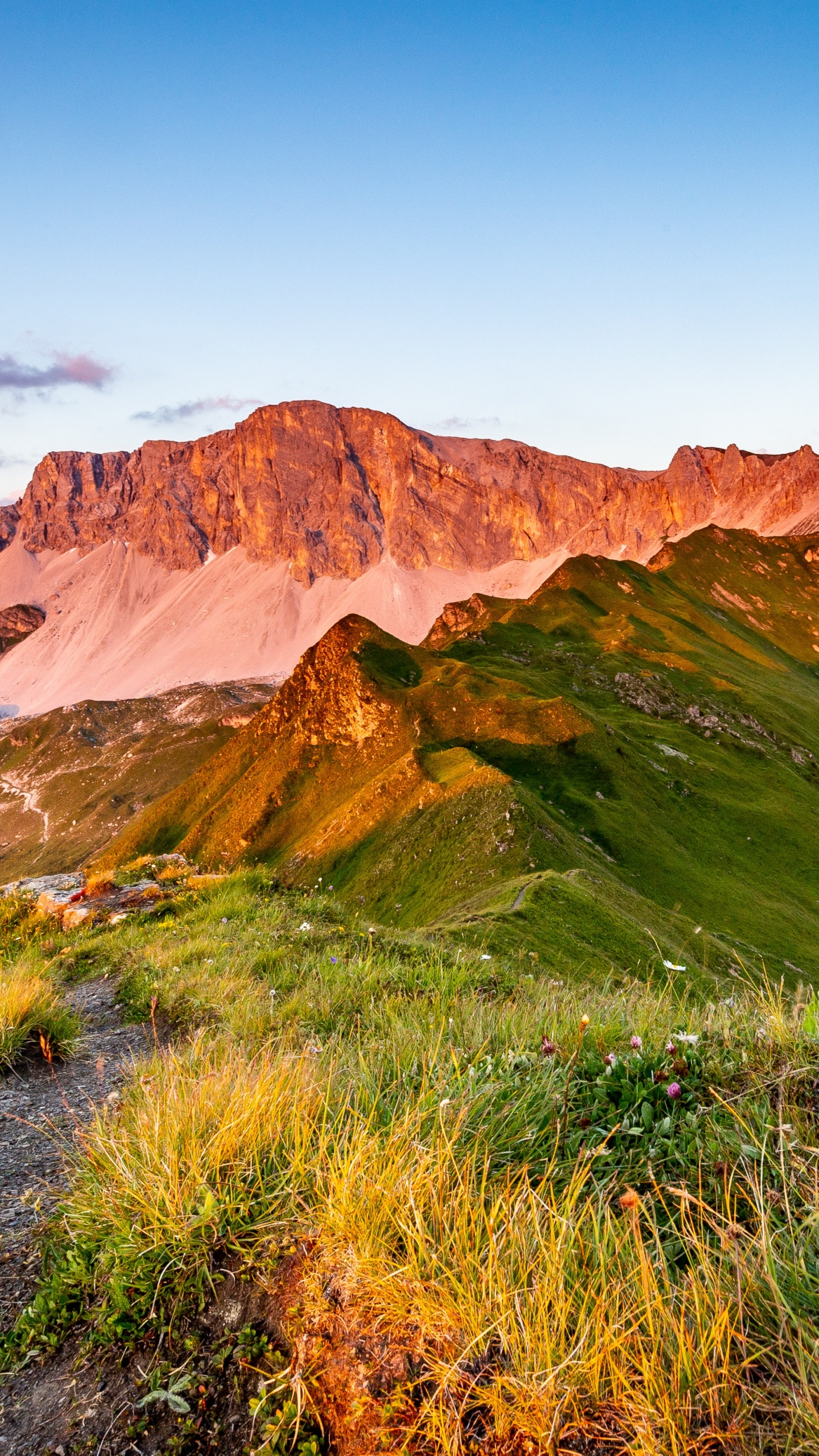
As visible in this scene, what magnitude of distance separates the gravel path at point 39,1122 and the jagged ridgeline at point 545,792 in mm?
15768

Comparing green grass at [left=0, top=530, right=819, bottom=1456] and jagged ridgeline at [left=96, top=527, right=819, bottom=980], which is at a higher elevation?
green grass at [left=0, top=530, right=819, bottom=1456]

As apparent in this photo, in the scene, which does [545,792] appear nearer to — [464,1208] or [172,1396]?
[464,1208]

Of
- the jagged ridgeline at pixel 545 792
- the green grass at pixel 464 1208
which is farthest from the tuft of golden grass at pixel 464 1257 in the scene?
the jagged ridgeline at pixel 545 792

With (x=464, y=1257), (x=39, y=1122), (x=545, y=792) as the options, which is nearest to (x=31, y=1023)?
(x=39, y=1122)

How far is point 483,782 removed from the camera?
7850 cm

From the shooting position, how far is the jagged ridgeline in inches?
2205

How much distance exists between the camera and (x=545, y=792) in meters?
88.5

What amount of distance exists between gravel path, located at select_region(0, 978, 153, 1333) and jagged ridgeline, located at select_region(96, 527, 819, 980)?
621 inches

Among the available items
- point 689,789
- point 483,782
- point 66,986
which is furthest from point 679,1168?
point 689,789

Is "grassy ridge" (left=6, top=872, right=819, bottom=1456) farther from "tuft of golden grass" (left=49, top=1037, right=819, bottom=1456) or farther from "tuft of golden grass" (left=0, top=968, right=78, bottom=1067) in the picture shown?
"tuft of golden grass" (left=0, top=968, right=78, bottom=1067)

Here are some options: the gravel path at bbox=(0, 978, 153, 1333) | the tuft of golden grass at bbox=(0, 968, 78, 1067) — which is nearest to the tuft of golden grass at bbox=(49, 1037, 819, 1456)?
the gravel path at bbox=(0, 978, 153, 1333)

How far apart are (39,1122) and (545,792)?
85089 millimetres

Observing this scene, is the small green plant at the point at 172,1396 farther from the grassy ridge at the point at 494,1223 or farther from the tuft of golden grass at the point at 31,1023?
the tuft of golden grass at the point at 31,1023

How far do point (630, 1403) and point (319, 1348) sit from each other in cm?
130
